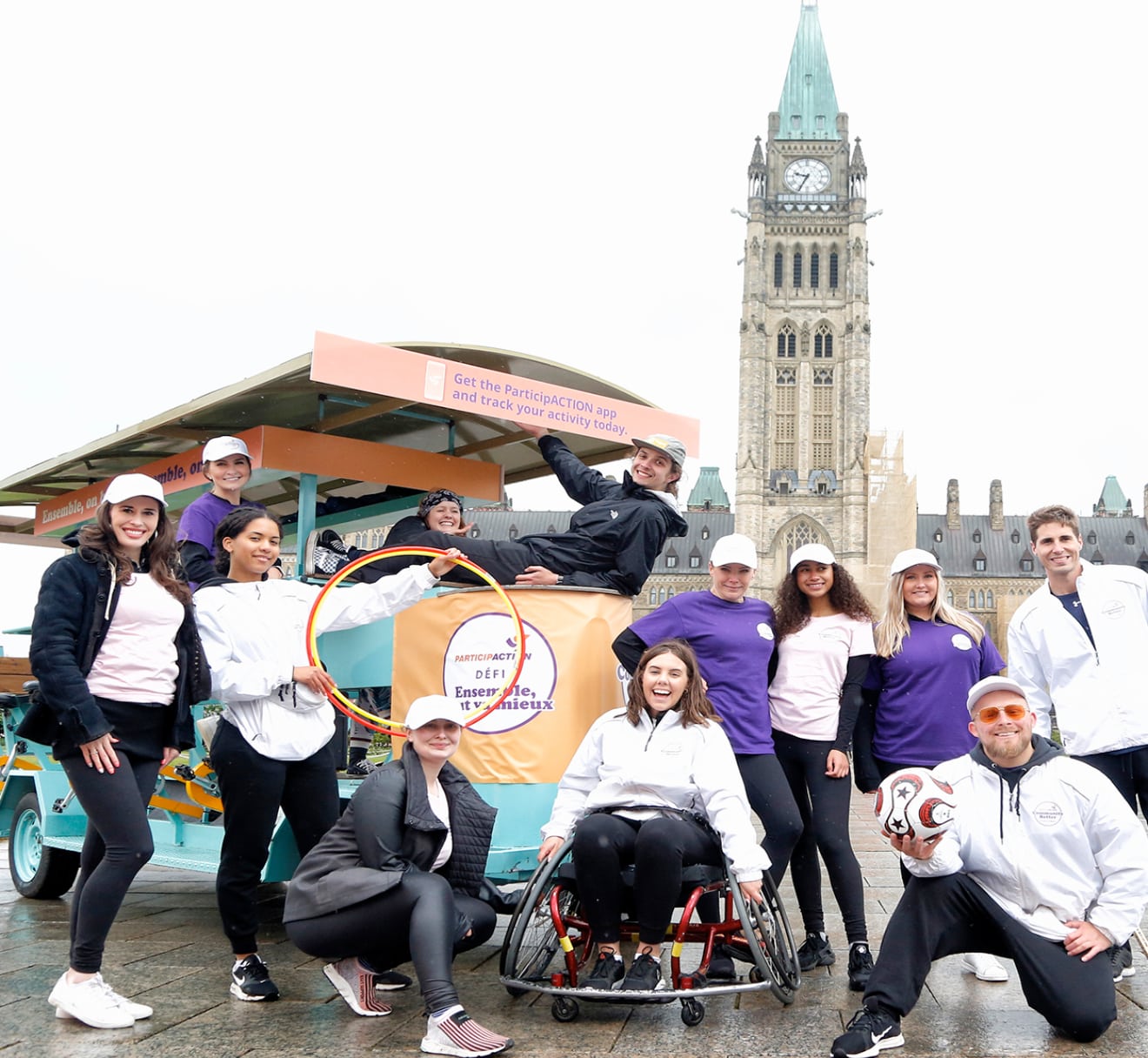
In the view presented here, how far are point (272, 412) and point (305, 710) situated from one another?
3.16 m

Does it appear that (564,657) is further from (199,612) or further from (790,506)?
(790,506)

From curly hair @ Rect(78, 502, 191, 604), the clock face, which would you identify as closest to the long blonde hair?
curly hair @ Rect(78, 502, 191, 604)

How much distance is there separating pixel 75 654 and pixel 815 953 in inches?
136

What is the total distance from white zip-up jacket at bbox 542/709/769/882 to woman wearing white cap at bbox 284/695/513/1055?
400 mm

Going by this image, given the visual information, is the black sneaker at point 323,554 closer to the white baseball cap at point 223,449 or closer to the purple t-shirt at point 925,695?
the white baseball cap at point 223,449

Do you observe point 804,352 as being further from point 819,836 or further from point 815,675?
point 819,836

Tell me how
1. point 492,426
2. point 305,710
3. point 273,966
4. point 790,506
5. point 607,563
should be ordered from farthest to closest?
1. point 790,506
2. point 492,426
3. point 607,563
4. point 273,966
5. point 305,710

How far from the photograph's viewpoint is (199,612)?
5.00m

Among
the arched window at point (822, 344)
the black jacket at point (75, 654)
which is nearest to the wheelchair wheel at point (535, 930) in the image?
the black jacket at point (75, 654)

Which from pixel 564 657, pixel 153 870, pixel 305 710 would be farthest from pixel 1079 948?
pixel 153 870

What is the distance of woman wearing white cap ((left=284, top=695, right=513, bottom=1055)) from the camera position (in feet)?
14.1

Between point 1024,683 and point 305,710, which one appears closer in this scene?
point 305,710

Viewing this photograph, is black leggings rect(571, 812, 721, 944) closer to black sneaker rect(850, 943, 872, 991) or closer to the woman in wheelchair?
the woman in wheelchair

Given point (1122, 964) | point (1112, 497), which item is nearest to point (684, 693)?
point (1122, 964)
